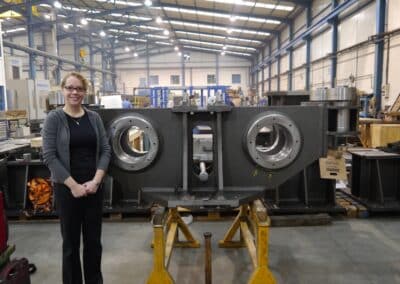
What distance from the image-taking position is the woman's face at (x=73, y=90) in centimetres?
151

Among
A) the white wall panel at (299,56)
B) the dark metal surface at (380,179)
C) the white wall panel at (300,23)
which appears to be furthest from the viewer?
the white wall panel at (299,56)

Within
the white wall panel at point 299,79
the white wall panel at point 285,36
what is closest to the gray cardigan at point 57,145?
the white wall panel at point 299,79

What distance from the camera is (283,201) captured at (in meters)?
3.00

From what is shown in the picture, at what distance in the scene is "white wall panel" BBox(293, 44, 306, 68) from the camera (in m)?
10.1

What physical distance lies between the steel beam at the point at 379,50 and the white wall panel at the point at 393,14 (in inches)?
3.9

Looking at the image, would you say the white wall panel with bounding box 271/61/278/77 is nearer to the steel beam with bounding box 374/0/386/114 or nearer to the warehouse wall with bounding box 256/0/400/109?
the warehouse wall with bounding box 256/0/400/109

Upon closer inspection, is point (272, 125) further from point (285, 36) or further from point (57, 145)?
point (285, 36)

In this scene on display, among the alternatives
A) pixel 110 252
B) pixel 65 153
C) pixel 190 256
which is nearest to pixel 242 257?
pixel 190 256

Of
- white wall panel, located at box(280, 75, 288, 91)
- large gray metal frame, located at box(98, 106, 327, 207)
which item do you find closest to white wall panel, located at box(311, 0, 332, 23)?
white wall panel, located at box(280, 75, 288, 91)

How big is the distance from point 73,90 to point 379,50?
227 inches

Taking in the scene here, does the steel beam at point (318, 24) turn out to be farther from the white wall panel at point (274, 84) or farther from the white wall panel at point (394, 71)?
the white wall panel at point (274, 84)

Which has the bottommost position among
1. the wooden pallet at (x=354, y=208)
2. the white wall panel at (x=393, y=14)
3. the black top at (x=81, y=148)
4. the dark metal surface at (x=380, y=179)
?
the wooden pallet at (x=354, y=208)

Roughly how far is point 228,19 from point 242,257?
8.99m

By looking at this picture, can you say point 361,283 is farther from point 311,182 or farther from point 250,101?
point 250,101
